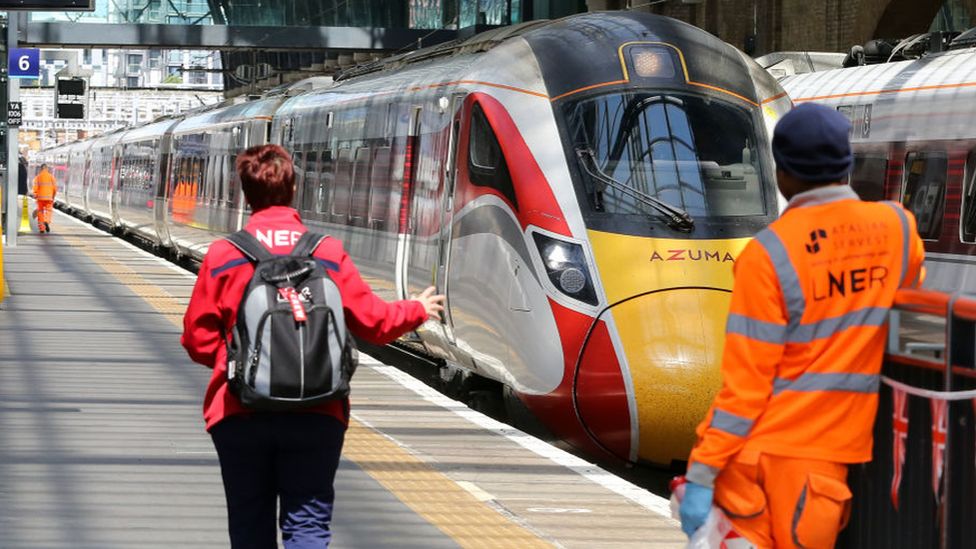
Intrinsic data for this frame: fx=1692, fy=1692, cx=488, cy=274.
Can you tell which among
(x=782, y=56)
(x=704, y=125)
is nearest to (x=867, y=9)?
(x=782, y=56)

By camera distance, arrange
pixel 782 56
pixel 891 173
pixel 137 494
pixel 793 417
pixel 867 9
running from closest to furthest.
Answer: pixel 793 417, pixel 137 494, pixel 891 173, pixel 782 56, pixel 867 9

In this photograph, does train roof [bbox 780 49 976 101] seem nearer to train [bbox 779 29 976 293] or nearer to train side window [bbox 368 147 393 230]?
train [bbox 779 29 976 293]

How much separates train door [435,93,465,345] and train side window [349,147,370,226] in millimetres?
2812

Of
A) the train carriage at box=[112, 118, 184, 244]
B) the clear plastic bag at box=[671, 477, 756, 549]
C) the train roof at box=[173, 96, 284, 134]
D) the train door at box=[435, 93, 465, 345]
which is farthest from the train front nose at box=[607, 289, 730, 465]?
the train carriage at box=[112, 118, 184, 244]

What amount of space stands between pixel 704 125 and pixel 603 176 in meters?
0.73

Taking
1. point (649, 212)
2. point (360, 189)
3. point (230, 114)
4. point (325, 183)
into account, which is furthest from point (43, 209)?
point (649, 212)

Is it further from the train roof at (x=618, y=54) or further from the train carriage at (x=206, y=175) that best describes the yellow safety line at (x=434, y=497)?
the train carriage at (x=206, y=175)

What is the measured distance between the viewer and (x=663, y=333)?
29.0 ft

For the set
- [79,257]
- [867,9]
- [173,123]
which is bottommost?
[79,257]

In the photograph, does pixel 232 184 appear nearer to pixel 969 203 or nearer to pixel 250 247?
pixel 969 203

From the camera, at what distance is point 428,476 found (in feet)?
25.0

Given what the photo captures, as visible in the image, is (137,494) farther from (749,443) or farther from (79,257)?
(79,257)

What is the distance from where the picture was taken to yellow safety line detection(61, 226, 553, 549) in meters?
6.39

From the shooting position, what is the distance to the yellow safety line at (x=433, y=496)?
21.0ft
